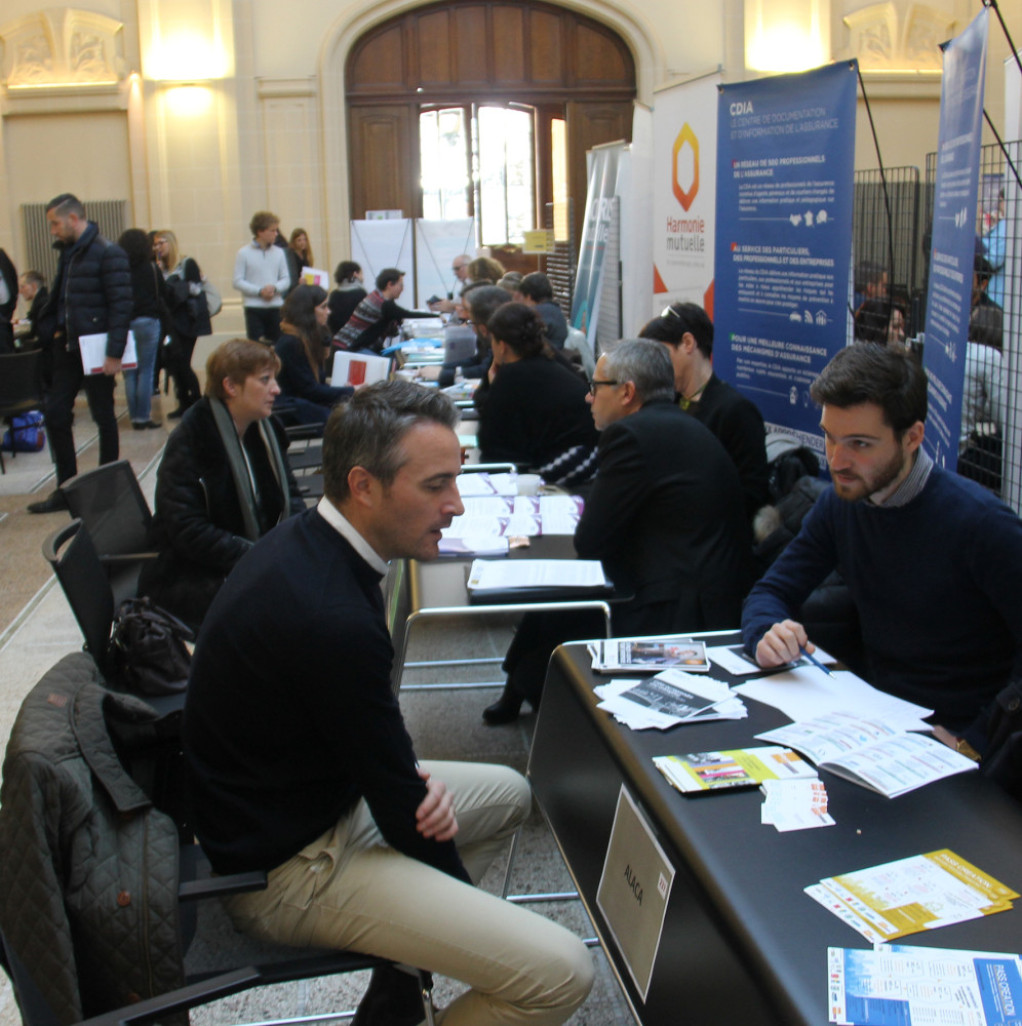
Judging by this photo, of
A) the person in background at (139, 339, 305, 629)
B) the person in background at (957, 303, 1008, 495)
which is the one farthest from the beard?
the person in background at (139, 339, 305, 629)

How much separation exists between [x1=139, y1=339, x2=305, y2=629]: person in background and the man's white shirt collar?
1563 millimetres

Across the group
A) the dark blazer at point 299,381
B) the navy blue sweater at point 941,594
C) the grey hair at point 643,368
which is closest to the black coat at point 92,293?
the dark blazer at point 299,381

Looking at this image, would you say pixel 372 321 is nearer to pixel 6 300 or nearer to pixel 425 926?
pixel 6 300

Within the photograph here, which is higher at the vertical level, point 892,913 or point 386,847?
point 892,913

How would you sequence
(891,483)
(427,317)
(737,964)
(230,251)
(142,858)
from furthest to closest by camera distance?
(230,251) → (427,317) → (891,483) → (142,858) → (737,964)

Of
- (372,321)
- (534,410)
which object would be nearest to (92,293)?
(372,321)

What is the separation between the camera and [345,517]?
1.70 meters

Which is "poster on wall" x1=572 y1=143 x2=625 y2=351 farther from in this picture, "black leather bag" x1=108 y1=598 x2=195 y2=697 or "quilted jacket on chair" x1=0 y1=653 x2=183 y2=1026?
"quilted jacket on chair" x1=0 y1=653 x2=183 y2=1026

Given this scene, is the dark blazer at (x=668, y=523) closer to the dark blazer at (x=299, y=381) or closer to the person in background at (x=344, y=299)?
the dark blazer at (x=299, y=381)

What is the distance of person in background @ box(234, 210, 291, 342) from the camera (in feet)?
31.2

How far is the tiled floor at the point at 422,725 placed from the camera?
2.20m

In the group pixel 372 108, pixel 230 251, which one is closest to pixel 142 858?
pixel 230 251

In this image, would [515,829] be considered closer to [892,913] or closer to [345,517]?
[345,517]

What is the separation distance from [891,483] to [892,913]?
3.06ft
